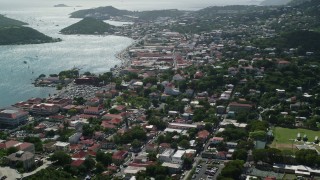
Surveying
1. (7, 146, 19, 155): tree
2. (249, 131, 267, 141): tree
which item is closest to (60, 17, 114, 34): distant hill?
(249, 131, 267, 141): tree

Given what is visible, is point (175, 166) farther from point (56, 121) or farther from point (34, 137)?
point (56, 121)

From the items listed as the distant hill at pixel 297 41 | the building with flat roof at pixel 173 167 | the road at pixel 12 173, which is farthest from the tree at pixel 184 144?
the distant hill at pixel 297 41

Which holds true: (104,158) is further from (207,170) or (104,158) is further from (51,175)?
(207,170)

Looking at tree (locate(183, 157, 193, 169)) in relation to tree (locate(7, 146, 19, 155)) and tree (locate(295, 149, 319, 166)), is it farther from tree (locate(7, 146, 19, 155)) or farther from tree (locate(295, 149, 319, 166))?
tree (locate(7, 146, 19, 155))

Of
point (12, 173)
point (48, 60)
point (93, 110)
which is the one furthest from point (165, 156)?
point (48, 60)

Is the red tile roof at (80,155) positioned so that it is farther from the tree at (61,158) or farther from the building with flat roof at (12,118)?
the building with flat roof at (12,118)

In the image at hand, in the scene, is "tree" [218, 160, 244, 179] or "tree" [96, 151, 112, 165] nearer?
"tree" [218, 160, 244, 179]

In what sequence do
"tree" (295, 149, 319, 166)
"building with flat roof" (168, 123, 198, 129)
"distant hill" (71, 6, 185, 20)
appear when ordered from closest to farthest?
"tree" (295, 149, 319, 166), "building with flat roof" (168, 123, 198, 129), "distant hill" (71, 6, 185, 20)
